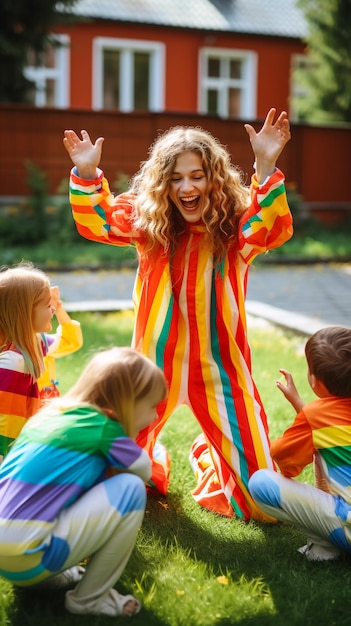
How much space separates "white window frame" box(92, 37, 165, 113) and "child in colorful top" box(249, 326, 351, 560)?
58.5ft

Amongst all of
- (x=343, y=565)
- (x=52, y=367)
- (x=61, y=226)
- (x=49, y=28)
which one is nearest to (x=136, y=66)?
(x=49, y=28)

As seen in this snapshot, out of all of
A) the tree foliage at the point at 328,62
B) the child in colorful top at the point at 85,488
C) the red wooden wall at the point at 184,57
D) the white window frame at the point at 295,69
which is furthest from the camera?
the white window frame at the point at 295,69

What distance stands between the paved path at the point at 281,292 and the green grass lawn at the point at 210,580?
344 cm

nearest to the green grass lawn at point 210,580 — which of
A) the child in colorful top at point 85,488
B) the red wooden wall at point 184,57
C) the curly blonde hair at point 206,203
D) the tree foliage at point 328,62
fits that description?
the child in colorful top at point 85,488

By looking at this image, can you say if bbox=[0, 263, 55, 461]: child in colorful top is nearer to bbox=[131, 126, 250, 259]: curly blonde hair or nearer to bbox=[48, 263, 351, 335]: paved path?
bbox=[131, 126, 250, 259]: curly blonde hair

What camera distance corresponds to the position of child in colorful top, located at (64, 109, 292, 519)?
130 inches

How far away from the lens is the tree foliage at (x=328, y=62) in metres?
17.2

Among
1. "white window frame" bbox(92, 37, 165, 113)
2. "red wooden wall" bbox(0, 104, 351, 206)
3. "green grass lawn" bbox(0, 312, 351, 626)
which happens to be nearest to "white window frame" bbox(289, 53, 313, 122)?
"white window frame" bbox(92, 37, 165, 113)

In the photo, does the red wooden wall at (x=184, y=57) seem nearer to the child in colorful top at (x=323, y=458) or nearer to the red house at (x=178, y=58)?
the red house at (x=178, y=58)

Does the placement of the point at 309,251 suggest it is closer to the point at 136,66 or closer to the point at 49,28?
the point at 49,28

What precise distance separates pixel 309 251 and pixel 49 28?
624 centimetres

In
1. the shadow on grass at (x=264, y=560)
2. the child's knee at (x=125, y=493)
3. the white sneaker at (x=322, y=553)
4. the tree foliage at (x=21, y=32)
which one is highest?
the tree foliage at (x=21, y=32)

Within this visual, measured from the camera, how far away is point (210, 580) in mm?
2707

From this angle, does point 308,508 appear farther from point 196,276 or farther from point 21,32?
point 21,32
